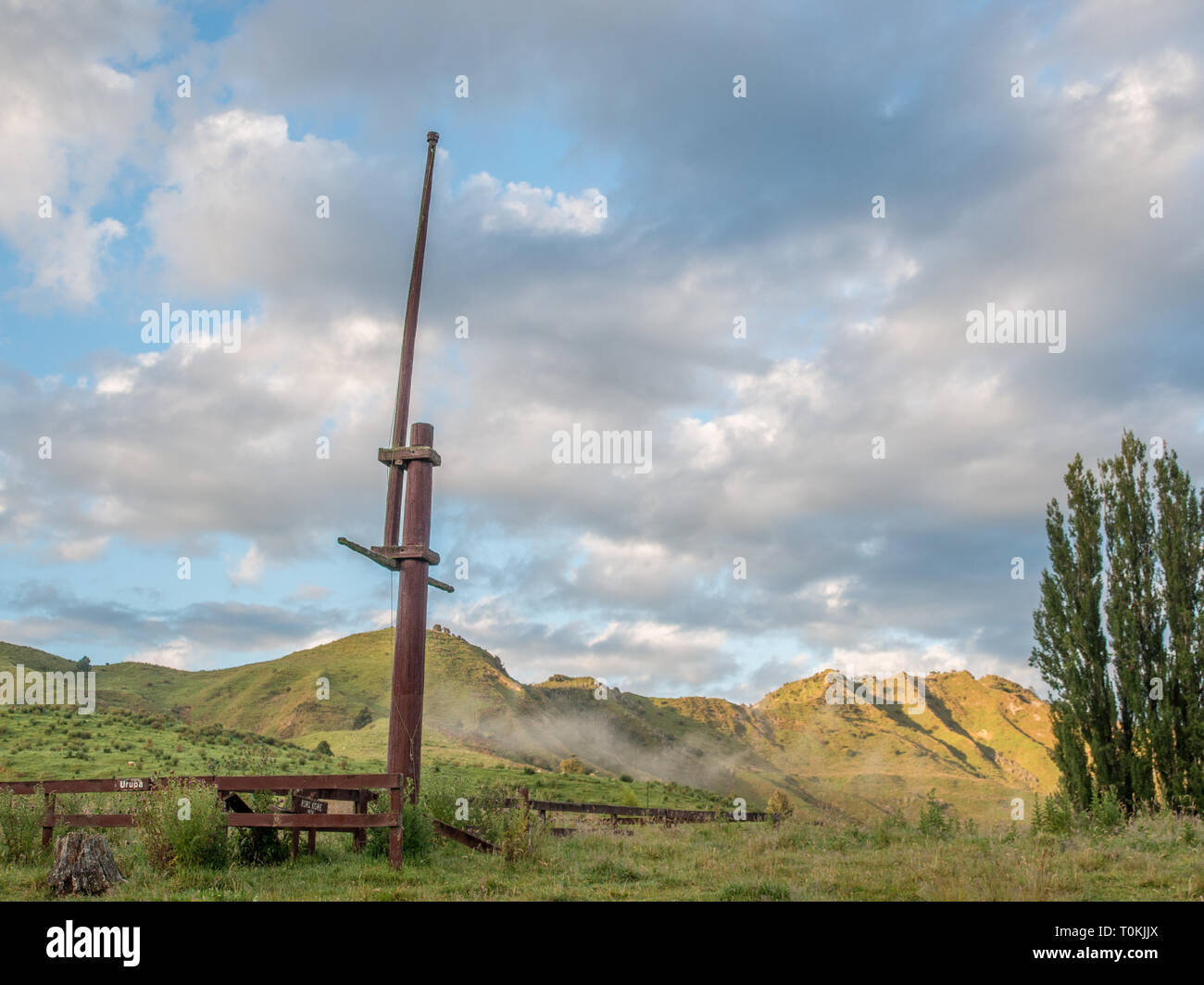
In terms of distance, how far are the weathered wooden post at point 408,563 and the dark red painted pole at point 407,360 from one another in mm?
19

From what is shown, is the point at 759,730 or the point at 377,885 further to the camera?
the point at 759,730

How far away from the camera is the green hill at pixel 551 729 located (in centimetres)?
5812

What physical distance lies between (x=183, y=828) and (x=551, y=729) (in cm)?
11211

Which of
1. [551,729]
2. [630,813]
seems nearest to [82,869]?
[630,813]

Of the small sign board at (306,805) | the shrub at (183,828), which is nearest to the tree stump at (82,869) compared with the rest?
the shrub at (183,828)

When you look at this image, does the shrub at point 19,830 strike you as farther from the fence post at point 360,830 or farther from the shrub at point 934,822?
the shrub at point 934,822

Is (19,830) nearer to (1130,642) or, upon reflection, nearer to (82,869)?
(82,869)

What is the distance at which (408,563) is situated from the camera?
55.2 ft

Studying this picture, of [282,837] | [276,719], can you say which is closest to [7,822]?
[282,837]

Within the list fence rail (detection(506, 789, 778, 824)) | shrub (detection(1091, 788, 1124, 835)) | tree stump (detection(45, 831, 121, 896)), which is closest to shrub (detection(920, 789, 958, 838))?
shrub (detection(1091, 788, 1124, 835))
